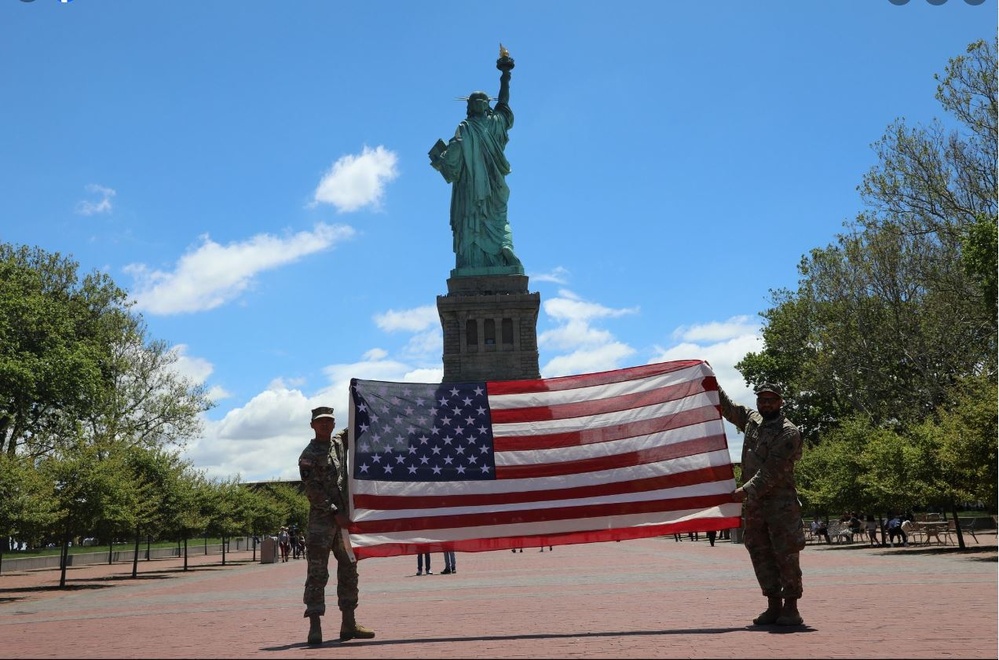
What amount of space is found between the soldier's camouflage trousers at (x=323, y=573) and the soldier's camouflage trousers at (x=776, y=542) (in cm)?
422

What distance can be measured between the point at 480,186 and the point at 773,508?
7677 cm

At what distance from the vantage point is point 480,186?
281 feet

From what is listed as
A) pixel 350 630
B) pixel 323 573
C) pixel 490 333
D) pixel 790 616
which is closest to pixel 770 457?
pixel 790 616

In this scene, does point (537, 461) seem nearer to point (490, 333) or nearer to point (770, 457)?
point (770, 457)

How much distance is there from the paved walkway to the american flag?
1136 mm

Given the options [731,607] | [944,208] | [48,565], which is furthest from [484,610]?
[48,565]

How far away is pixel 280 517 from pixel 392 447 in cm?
5476

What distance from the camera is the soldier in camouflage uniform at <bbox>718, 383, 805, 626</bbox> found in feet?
33.6

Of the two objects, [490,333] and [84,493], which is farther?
[490,333]

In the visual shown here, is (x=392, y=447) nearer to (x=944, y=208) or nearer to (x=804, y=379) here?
(x=944, y=208)

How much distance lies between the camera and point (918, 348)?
48.4m

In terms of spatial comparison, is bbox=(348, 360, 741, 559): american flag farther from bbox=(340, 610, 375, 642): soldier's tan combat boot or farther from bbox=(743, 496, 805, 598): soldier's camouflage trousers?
bbox=(340, 610, 375, 642): soldier's tan combat boot

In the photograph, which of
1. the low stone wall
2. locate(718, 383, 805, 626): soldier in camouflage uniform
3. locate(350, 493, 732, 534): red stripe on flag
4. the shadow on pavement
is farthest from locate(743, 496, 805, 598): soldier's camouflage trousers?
the low stone wall

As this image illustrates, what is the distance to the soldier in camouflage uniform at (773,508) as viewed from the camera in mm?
10227
